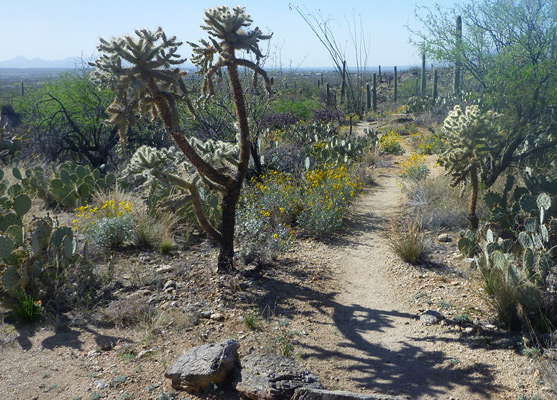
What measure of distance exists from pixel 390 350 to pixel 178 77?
319cm

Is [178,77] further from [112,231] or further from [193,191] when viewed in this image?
[112,231]

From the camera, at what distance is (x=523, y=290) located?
4535mm

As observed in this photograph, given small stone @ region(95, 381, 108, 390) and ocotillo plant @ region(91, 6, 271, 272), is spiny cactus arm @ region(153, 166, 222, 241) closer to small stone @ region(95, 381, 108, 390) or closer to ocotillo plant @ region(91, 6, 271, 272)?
ocotillo plant @ region(91, 6, 271, 272)

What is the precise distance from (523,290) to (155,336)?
132 inches


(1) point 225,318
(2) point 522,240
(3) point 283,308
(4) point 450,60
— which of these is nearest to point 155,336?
(1) point 225,318

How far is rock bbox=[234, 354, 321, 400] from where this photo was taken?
11.6 feet

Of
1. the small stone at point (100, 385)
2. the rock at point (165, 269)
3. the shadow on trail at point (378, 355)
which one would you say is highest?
the rock at point (165, 269)

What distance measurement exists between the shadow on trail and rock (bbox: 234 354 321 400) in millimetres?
377

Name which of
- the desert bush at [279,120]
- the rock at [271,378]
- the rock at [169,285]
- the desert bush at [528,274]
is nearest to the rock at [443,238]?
the desert bush at [528,274]

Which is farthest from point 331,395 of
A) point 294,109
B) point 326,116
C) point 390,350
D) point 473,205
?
point 294,109

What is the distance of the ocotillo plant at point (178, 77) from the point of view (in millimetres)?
4598

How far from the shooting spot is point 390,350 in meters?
4.47

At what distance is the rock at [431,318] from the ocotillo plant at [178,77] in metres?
2.22

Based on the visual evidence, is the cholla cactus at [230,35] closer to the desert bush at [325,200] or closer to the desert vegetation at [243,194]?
the desert vegetation at [243,194]
